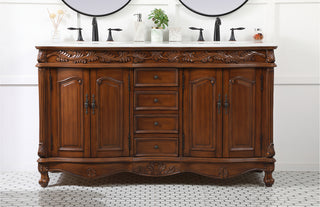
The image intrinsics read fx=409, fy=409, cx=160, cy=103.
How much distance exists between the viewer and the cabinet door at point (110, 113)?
327cm

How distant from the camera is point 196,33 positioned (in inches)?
149

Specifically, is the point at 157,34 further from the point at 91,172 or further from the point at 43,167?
the point at 43,167

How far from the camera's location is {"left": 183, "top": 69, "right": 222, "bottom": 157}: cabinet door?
129 inches

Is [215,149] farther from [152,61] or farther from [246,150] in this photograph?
[152,61]

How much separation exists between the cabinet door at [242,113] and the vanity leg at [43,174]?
1.46 m

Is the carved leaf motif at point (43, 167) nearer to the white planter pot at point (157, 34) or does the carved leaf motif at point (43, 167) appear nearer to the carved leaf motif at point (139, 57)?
the carved leaf motif at point (139, 57)

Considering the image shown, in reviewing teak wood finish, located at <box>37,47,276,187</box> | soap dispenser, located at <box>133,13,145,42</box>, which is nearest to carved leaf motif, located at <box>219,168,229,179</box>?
teak wood finish, located at <box>37,47,276,187</box>

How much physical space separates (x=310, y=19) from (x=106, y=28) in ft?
6.19

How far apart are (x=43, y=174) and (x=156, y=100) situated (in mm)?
1111

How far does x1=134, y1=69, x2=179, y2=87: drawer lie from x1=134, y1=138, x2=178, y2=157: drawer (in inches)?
17.9

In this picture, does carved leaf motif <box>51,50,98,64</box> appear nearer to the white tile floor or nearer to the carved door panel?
the carved door panel

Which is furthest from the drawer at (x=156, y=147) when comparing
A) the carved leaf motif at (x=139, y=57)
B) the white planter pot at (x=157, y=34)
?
the white planter pot at (x=157, y=34)

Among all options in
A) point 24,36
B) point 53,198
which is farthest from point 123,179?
point 24,36

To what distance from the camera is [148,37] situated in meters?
3.80
